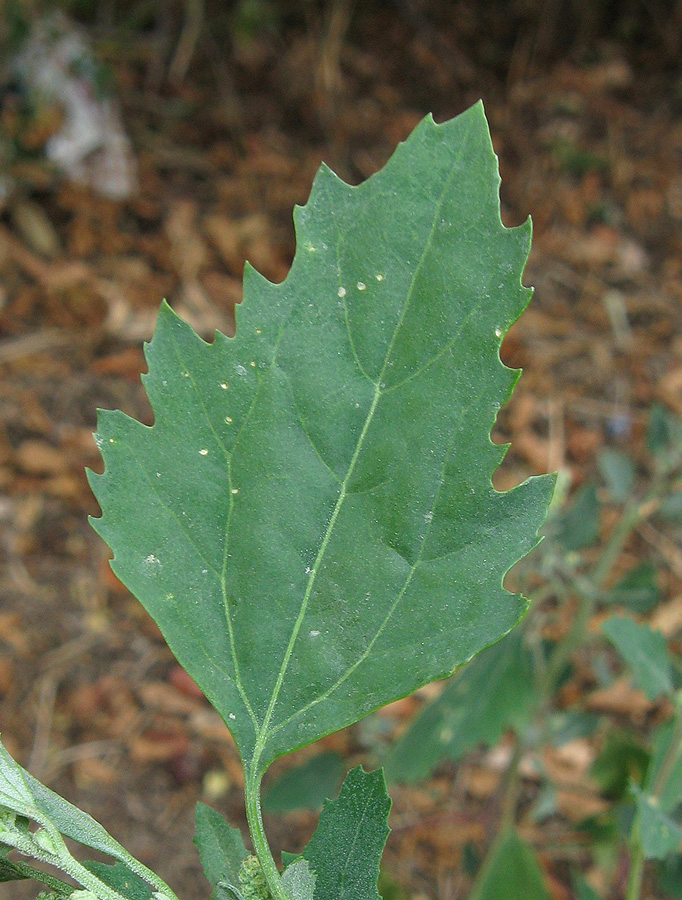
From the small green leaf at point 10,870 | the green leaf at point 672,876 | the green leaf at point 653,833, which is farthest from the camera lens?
the green leaf at point 672,876

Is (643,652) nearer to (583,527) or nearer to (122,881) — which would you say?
(583,527)

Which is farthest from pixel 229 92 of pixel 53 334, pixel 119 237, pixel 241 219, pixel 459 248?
pixel 459 248

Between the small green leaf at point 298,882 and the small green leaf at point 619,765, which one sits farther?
the small green leaf at point 619,765

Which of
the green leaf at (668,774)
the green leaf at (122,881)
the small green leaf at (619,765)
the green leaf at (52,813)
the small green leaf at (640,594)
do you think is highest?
the green leaf at (52,813)

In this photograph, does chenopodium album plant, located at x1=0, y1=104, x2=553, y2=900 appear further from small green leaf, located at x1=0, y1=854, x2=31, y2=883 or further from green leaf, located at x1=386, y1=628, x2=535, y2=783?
green leaf, located at x1=386, y1=628, x2=535, y2=783

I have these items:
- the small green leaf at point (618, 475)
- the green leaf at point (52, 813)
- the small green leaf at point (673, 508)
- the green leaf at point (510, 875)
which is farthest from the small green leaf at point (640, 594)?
the green leaf at point (52, 813)

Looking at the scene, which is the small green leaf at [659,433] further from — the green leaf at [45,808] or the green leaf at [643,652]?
the green leaf at [45,808]

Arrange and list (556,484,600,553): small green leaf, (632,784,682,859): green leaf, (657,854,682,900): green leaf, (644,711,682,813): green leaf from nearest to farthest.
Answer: (632,784,682,859): green leaf, (644,711,682,813): green leaf, (657,854,682,900): green leaf, (556,484,600,553): small green leaf

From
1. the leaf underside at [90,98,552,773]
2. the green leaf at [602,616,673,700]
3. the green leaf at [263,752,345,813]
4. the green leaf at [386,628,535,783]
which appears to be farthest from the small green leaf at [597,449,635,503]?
the leaf underside at [90,98,552,773]
